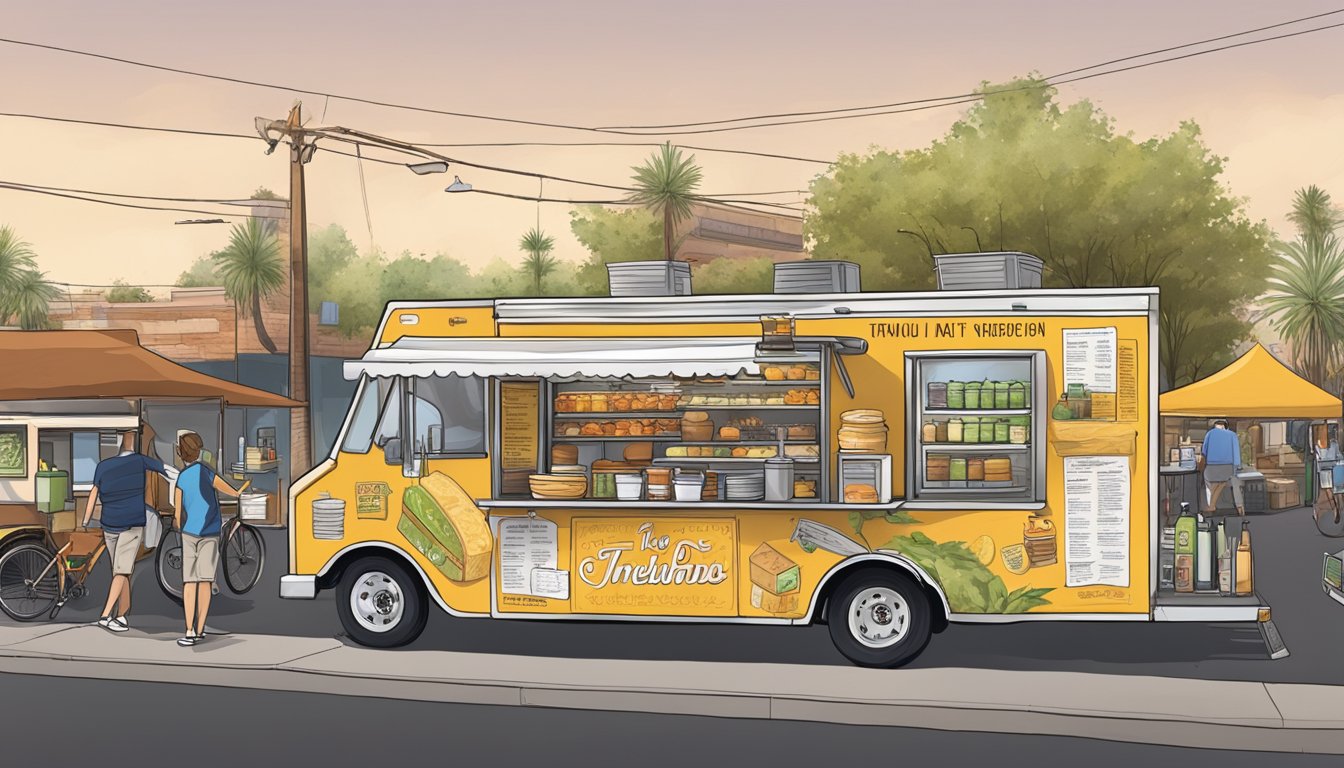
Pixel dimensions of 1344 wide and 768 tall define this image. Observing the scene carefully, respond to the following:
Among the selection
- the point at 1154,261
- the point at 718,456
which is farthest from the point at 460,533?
the point at 1154,261

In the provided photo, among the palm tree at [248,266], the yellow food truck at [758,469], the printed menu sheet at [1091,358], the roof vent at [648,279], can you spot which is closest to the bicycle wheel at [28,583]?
the yellow food truck at [758,469]

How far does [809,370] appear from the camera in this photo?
39.3 feet

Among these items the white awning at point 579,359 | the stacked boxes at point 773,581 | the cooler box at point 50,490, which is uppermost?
the white awning at point 579,359

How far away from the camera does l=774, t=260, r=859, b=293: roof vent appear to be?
12180 millimetres

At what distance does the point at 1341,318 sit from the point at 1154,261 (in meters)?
17.7

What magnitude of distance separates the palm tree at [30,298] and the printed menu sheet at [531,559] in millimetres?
60468

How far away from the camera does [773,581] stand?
1149cm

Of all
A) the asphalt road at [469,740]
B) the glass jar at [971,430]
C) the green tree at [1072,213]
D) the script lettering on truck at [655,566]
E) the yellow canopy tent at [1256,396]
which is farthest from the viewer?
the green tree at [1072,213]

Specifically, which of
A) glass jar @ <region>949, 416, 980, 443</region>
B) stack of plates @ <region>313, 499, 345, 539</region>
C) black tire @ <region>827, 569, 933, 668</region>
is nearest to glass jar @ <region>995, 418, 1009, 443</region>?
glass jar @ <region>949, 416, 980, 443</region>

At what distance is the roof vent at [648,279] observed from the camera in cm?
1255

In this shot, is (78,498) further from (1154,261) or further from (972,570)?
(1154,261)

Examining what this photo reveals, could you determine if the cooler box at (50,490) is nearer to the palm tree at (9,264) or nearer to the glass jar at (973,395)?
the glass jar at (973,395)

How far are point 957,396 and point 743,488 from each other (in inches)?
69.8

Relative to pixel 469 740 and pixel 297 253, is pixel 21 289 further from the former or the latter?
pixel 469 740
